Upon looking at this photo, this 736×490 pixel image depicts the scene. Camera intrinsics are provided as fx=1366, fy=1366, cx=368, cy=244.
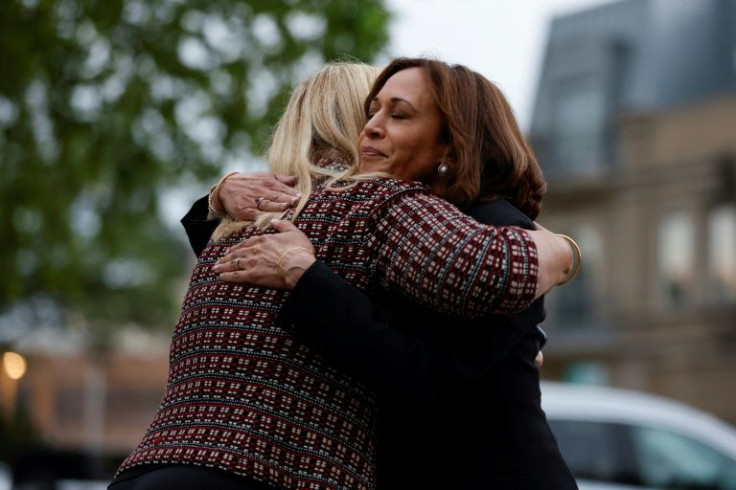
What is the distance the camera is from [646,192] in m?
29.6

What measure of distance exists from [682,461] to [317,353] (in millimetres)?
7042

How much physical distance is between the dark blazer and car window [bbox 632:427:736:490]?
6.49 m

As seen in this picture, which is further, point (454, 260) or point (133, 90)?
point (133, 90)

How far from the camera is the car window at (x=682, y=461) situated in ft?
30.8

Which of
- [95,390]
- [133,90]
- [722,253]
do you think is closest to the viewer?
[133,90]

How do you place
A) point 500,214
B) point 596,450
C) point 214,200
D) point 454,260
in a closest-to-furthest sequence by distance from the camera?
1. point 454,260
2. point 500,214
3. point 214,200
4. point 596,450

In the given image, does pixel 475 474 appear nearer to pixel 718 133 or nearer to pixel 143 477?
pixel 143 477

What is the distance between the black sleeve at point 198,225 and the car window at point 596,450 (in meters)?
6.09

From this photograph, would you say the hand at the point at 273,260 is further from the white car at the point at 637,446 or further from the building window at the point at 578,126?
the building window at the point at 578,126

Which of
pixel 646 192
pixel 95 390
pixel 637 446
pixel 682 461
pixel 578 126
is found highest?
pixel 578 126

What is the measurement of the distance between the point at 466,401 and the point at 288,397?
449 mm

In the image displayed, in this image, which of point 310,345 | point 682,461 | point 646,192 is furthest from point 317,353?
point 646,192

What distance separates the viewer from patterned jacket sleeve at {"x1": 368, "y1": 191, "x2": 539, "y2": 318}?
2.81m

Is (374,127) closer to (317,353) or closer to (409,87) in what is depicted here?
(409,87)
